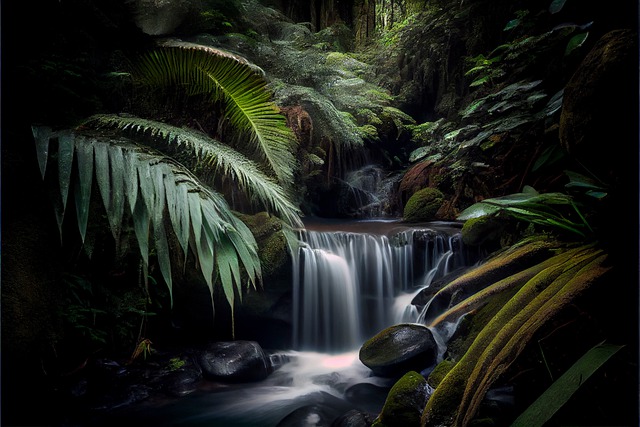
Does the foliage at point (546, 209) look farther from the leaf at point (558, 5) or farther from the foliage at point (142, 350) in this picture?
the foliage at point (142, 350)

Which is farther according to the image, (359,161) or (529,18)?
(359,161)

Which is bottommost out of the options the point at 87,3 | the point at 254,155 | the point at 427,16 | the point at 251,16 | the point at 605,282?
the point at 605,282

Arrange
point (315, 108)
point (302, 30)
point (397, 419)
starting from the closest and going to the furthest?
point (397, 419)
point (315, 108)
point (302, 30)

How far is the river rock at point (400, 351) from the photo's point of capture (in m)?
2.77

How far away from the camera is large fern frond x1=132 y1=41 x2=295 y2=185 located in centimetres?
317

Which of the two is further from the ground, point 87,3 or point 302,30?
point 302,30

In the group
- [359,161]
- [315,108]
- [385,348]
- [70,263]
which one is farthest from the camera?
[359,161]

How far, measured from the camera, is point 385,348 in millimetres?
2959

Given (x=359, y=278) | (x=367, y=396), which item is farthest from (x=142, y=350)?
(x=359, y=278)

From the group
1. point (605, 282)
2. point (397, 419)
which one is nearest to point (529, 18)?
point (605, 282)

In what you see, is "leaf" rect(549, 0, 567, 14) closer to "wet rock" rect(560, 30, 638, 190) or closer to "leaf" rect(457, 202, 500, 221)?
"wet rock" rect(560, 30, 638, 190)

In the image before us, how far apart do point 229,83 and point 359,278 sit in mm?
2708

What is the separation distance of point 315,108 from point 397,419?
3.92 meters

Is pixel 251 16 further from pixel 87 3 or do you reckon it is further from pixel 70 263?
pixel 70 263
